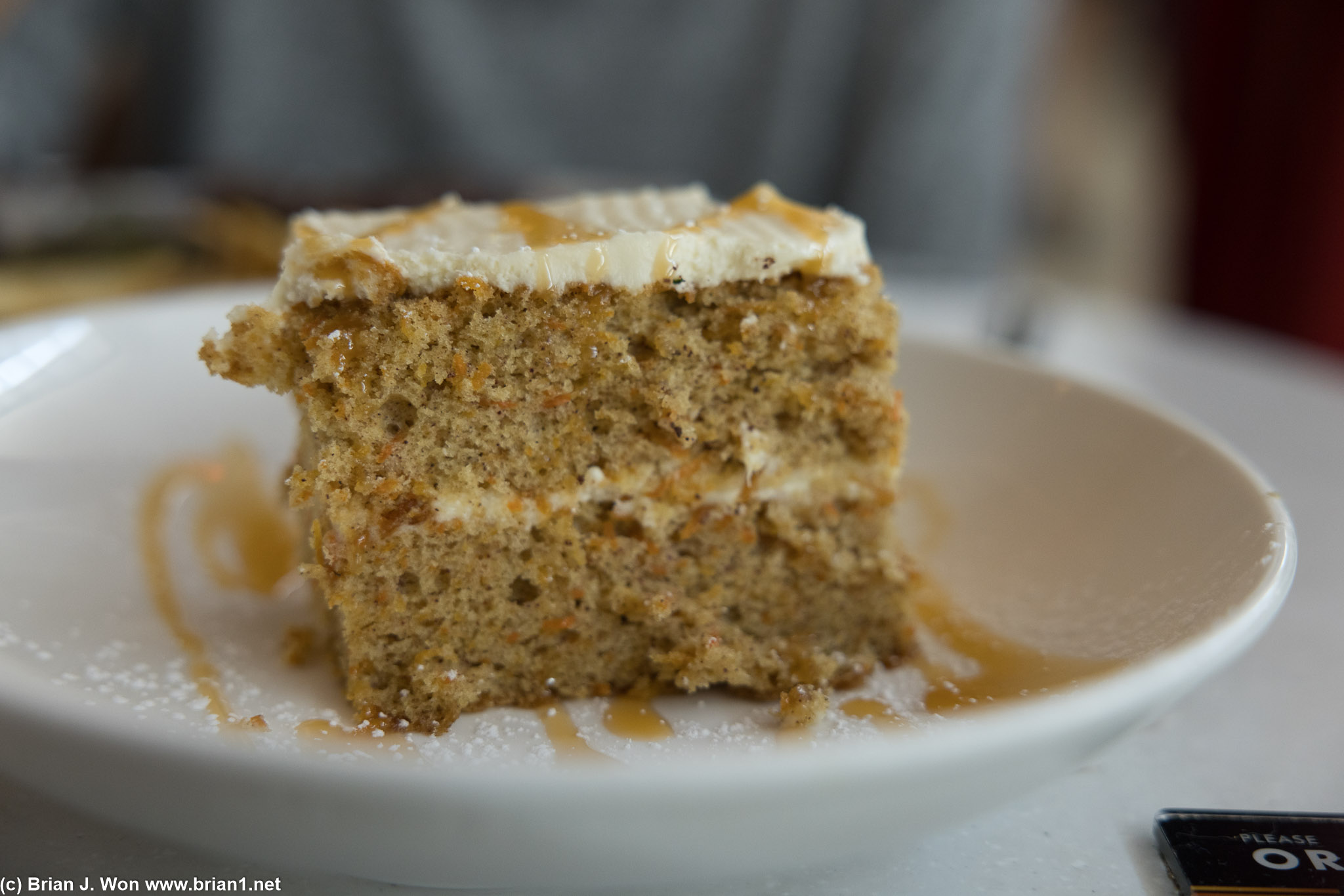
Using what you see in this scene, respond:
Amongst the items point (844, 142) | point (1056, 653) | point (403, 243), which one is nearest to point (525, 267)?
point (403, 243)

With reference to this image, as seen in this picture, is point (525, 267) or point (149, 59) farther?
point (149, 59)

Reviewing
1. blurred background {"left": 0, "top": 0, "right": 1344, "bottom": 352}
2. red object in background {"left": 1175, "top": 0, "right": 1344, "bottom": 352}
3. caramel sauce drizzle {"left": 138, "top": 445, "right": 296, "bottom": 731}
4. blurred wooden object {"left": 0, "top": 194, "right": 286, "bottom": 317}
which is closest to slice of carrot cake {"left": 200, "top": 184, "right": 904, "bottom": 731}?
caramel sauce drizzle {"left": 138, "top": 445, "right": 296, "bottom": 731}

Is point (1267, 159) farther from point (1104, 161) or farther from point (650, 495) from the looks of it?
point (650, 495)

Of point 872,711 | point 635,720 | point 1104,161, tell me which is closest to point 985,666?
point 872,711

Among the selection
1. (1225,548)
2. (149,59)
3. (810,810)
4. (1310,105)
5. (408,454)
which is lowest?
(810,810)

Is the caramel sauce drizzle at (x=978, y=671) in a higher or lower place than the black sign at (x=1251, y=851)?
higher

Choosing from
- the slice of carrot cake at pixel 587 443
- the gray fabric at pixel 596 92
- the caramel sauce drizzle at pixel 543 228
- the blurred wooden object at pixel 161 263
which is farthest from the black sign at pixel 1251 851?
the gray fabric at pixel 596 92

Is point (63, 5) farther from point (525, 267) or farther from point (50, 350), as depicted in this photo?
point (525, 267)

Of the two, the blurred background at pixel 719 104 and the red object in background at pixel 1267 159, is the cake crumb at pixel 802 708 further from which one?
the red object in background at pixel 1267 159
